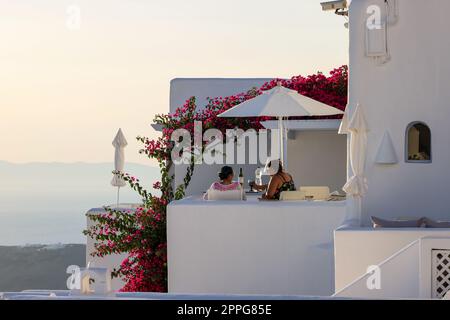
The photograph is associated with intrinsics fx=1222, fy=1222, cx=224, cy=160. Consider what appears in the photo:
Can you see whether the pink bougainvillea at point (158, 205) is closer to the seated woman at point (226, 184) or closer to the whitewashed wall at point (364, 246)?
the seated woman at point (226, 184)

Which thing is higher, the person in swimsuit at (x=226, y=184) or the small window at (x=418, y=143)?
the small window at (x=418, y=143)

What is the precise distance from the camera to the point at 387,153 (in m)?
17.9

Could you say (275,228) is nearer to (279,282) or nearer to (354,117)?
(279,282)

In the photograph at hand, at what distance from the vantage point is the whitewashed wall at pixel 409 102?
17.8m

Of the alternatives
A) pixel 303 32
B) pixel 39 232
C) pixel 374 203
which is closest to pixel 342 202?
pixel 374 203

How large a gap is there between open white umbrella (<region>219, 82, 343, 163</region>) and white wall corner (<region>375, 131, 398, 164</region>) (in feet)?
8.98

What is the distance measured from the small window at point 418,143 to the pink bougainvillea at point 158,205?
201 inches

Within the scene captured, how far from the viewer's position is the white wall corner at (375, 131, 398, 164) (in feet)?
58.7

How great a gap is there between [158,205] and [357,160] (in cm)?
530

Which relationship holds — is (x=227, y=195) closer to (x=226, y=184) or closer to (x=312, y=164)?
(x=226, y=184)

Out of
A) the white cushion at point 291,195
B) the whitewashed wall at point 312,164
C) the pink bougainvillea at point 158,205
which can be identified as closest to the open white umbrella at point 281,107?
the white cushion at point 291,195

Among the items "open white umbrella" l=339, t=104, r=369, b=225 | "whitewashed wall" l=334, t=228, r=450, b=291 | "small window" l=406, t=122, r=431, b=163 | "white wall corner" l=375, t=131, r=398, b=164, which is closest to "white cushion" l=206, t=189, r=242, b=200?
"open white umbrella" l=339, t=104, r=369, b=225

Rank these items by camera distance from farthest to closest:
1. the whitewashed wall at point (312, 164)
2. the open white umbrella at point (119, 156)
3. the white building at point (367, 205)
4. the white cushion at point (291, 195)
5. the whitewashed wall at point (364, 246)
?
1. the open white umbrella at point (119, 156)
2. the whitewashed wall at point (312, 164)
3. the white cushion at point (291, 195)
4. the white building at point (367, 205)
5. the whitewashed wall at point (364, 246)

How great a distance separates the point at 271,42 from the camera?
116 ft
